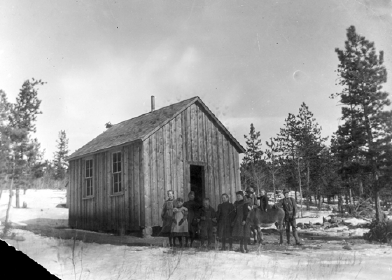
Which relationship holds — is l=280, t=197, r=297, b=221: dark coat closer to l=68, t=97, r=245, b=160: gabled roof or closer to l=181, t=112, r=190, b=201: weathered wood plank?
l=181, t=112, r=190, b=201: weathered wood plank

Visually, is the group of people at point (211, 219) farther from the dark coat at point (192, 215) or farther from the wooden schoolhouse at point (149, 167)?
the wooden schoolhouse at point (149, 167)

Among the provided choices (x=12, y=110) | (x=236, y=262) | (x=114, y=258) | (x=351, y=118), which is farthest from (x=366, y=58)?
(x=12, y=110)

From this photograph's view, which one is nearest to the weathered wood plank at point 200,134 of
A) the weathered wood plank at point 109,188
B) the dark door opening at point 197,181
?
the dark door opening at point 197,181

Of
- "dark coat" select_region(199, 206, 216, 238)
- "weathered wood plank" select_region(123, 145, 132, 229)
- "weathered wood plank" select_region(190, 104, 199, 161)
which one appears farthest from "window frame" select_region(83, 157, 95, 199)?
"dark coat" select_region(199, 206, 216, 238)

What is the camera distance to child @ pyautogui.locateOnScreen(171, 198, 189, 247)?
10266 millimetres

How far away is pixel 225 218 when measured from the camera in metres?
10.4

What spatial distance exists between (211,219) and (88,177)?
6.48 m

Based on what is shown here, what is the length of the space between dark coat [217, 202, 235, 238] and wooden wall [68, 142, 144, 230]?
3273 mm

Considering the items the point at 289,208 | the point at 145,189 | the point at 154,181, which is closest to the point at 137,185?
the point at 145,189

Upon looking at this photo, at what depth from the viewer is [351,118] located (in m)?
11.6

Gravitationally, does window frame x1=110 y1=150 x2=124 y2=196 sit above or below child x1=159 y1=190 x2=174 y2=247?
above

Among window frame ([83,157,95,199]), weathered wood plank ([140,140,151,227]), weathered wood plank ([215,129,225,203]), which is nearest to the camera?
weathered wood plank ([140,140,151,227])

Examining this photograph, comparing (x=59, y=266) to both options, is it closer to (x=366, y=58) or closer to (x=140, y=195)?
(x=140, y=195)

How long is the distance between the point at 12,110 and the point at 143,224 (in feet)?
22.0
